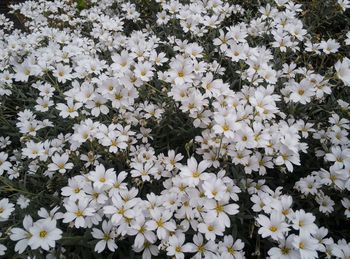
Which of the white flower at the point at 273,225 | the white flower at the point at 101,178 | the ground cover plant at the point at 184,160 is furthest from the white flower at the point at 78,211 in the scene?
the white flower at the point at 273,225

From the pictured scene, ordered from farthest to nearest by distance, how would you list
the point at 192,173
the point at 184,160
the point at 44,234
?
the point at 184,160, the point at 192,173, the point at 44,234

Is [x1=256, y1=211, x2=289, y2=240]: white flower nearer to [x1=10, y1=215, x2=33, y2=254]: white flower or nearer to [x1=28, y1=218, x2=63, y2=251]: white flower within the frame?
[x1=28, y1=218, x2=63, y2=251]: white flower

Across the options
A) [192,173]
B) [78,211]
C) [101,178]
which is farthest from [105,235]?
[192,173]

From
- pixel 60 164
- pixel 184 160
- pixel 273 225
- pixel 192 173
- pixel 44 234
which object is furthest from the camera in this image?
pixel 184 160

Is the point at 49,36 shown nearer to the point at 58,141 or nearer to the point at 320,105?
the point at 58,141

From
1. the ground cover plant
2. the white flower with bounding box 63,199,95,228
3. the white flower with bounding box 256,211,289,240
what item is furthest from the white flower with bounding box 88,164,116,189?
the white flower with bounding box 256,211,289,240

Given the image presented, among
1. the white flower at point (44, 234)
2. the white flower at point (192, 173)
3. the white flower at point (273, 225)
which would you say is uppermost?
the white flower at point (192, 173)

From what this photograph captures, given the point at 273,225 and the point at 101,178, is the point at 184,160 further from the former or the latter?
the point at 273,225

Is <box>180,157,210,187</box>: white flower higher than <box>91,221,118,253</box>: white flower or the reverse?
higher

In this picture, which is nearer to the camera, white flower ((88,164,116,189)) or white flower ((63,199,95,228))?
white flower ((63,199,95,228))

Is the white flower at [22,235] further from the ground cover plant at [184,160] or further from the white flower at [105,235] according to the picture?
the white flower at [105,235]
